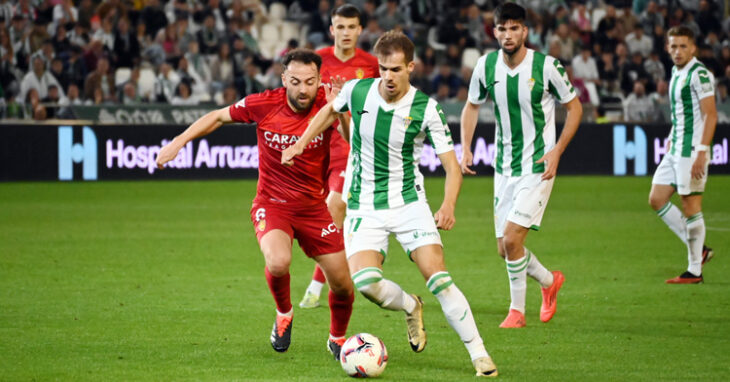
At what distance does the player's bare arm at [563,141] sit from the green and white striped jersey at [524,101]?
59 mm

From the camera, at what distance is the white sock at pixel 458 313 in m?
5.59

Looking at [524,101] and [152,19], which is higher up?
[152,19]

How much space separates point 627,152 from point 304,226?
45.7 feet

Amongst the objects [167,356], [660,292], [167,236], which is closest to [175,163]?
[167,236]

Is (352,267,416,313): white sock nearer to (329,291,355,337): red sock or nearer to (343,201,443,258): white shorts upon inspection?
(343,201,443,258): white shorts

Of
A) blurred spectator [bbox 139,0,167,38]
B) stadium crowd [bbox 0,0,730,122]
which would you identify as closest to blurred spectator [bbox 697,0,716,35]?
stadium crowd [bbox 0,0,730,122]

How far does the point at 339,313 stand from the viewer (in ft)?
20.6

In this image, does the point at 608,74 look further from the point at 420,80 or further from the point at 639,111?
the point at 420,80

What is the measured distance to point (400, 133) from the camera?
19.3 ft

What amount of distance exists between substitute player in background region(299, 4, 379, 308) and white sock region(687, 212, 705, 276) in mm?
3047

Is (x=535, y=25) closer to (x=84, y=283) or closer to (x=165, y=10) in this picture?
(x=165, y=10)

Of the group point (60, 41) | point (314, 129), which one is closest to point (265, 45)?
Answer: point (60, 41)

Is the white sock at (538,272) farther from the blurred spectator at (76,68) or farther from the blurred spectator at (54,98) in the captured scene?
the blurred spectator at (76,68)

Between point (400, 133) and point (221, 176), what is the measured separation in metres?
12.9
